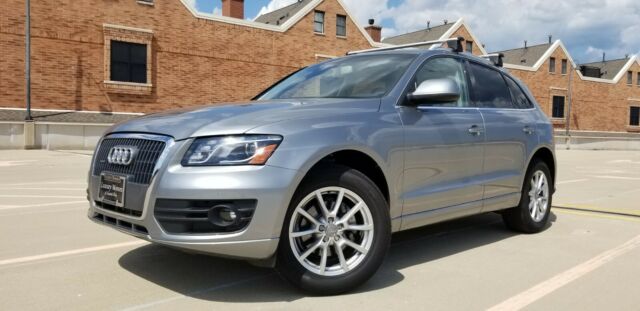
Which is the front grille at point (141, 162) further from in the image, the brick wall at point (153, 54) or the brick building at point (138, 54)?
the brick wall at point (153, 54)

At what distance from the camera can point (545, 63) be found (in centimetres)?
4697

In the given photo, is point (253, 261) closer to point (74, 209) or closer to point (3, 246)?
point (3, 246)

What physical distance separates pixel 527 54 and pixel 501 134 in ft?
163

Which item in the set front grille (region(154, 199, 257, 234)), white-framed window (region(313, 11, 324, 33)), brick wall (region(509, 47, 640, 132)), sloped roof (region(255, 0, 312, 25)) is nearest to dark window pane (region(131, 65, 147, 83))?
sloped roof (region(255, 0, 312, 25))

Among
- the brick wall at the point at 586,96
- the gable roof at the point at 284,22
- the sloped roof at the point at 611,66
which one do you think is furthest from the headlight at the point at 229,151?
the sloped roof at the point at 611,66

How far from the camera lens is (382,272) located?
4.21 metres

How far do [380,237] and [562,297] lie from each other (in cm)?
126

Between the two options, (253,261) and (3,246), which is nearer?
(253,261)

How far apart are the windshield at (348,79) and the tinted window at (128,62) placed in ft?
71.2

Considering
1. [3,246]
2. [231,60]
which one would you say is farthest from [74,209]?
[231,60]

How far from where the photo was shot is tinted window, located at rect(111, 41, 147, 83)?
2494cm

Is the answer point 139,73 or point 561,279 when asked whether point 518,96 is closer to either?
point 561,279

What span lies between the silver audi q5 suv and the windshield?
15 millimetres

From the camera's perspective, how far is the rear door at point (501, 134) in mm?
5051
